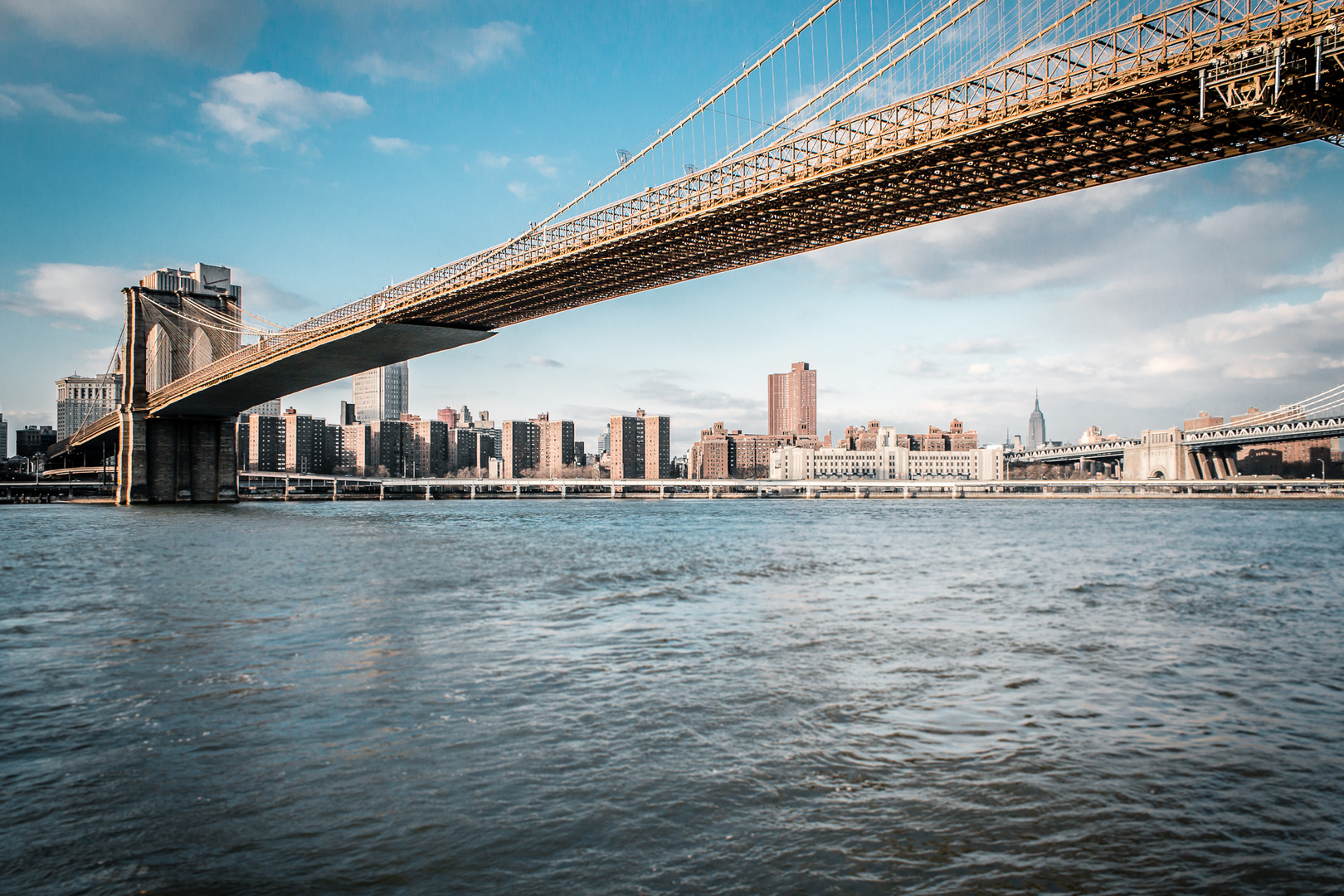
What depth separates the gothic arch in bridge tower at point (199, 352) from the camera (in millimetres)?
55312

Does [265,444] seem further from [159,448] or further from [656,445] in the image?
[159,448]

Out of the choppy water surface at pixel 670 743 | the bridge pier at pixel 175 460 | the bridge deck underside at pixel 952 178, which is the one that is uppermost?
the bridge deck underside at pixel 952 178

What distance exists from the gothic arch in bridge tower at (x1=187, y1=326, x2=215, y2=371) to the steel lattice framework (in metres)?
29.9

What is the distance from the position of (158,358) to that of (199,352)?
2.61 m

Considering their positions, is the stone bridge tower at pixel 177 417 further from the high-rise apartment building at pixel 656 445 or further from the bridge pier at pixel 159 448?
the high-rise apartment building at pixel 656 445

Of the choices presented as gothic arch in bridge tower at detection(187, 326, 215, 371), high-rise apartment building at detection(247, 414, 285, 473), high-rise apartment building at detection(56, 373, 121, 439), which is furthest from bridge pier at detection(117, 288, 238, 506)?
high-rise apartment building at detection(247, 414, 285, 473)

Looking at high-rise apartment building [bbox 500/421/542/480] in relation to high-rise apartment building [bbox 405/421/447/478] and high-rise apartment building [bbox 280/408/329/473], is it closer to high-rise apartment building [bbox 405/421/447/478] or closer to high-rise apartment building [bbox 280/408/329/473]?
high-rise apartment building [bbox 405/421/447/478]

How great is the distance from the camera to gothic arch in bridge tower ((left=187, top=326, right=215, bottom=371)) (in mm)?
55312

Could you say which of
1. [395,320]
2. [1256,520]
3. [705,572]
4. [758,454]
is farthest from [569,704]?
[758,454]

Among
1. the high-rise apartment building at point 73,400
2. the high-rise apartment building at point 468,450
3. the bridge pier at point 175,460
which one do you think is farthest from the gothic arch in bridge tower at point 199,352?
the high-rise apartment building at point 468,450

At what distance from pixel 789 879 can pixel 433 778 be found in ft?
7.97

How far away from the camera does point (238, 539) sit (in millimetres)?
27531

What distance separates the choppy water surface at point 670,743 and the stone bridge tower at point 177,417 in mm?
44936

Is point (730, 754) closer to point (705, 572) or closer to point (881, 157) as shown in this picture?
point (705, 572)
